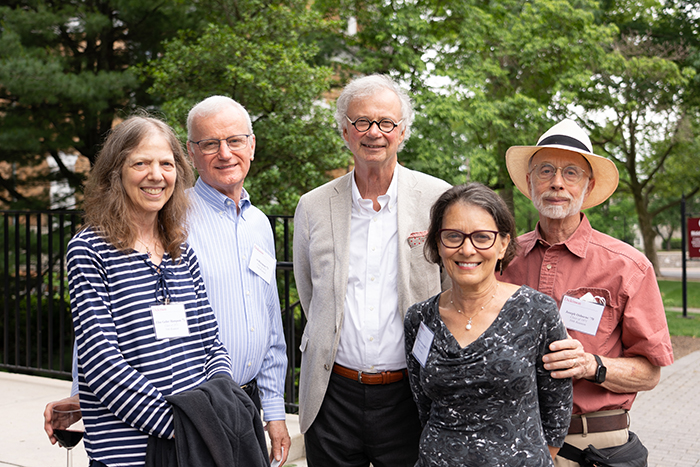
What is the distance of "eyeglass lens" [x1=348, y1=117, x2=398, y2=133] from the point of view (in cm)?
277

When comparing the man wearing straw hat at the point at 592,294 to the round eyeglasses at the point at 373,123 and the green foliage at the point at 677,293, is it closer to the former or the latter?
the round eyeglasses at the point at 373,123

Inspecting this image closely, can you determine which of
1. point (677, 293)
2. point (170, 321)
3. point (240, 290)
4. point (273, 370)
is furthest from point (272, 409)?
point (677, 293)

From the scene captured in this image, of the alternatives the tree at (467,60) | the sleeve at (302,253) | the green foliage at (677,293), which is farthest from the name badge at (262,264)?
the green foliage at (677,293)

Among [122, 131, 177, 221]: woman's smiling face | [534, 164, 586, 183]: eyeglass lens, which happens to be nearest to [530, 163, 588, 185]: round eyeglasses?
[534, 164, 586, 183]: eyeglass lens

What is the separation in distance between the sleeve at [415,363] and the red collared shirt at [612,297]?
22.2 inches

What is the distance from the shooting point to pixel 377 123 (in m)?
2.76

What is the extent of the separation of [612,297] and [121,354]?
183 cm

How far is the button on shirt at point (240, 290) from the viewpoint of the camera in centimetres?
262

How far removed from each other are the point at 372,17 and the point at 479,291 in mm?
10643

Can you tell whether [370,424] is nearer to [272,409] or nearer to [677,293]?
[272,409]

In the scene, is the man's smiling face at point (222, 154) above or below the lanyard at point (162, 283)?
above

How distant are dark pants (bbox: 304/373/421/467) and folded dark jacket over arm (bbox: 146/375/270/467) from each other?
29.1 inches

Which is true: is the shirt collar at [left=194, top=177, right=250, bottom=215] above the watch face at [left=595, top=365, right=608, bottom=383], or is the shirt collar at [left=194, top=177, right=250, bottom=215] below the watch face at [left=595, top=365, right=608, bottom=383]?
above

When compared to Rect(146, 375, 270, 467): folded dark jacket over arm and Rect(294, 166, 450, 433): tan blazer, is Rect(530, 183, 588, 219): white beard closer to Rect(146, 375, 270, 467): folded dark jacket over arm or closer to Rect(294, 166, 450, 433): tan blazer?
Rect(294, 166, 450, 433): tan blazer
